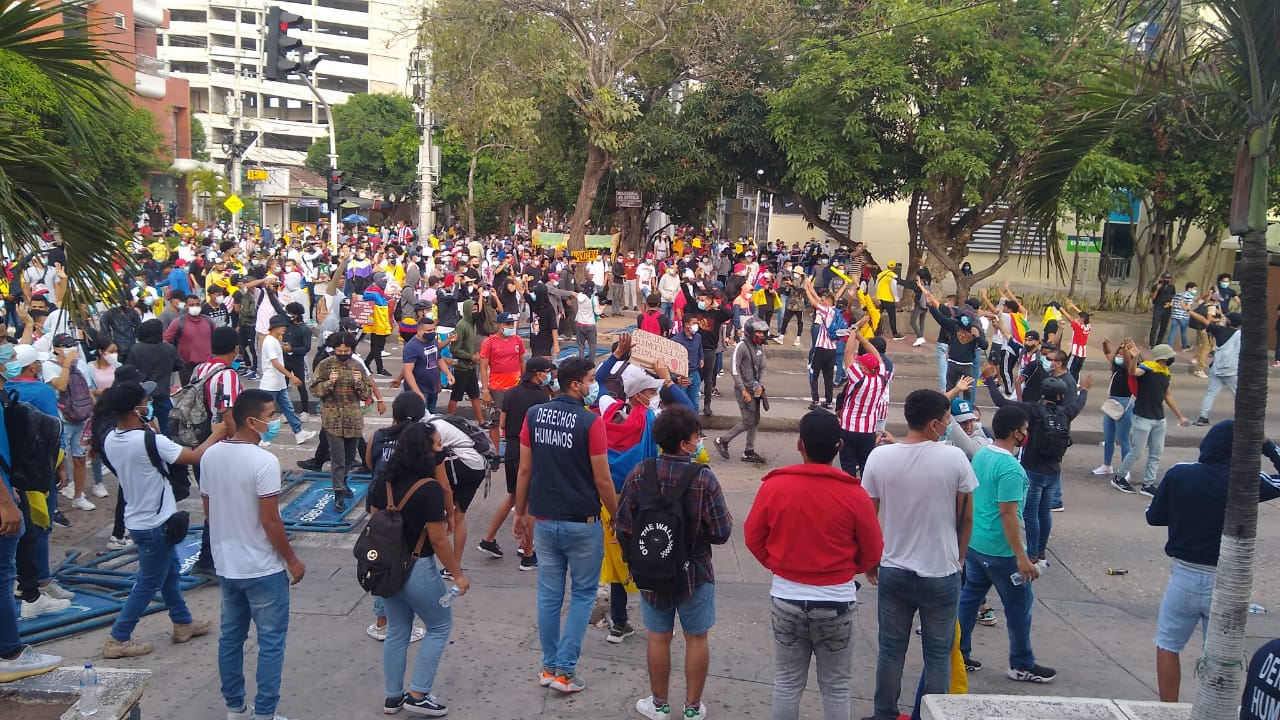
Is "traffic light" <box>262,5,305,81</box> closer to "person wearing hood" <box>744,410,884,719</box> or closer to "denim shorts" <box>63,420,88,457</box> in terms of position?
"denim shorts" <box>63,420,88,457</box>

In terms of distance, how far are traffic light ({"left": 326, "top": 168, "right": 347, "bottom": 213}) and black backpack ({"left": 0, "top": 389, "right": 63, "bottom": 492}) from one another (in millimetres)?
17929

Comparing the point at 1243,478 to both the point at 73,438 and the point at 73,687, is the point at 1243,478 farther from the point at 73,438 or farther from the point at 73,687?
the point at 73,438

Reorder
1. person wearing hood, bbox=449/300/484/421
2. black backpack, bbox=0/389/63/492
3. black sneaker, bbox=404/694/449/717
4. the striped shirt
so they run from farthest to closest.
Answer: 1. the striped shirt
2. person wearing hood, bbox=449/300/484/421
3. black backpack, bbox=0/389/63/492
4. black sneaker, bbox=404/694/449/717

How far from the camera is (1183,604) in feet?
17.1

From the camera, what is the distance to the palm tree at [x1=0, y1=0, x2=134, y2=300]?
4.76 m

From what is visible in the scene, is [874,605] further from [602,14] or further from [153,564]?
[602,14]

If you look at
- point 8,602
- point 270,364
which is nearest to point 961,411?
point 8,602

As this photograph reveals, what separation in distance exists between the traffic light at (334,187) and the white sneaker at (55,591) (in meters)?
17.6

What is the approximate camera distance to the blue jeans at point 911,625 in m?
4.84

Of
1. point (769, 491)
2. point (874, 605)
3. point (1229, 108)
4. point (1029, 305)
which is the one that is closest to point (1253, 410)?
point (1229, 108)

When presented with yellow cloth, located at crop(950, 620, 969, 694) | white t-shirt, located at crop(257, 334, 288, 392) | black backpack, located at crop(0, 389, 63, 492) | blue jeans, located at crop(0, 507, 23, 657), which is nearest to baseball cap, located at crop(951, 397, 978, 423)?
yellow cloth, located at crop(950, 620, 969, 694)

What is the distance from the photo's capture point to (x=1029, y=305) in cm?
2520

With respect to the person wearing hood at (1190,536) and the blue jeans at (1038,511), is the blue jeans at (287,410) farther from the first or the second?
the person wearing hood at (1190,536)

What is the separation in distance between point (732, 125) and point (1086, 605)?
698 inches
